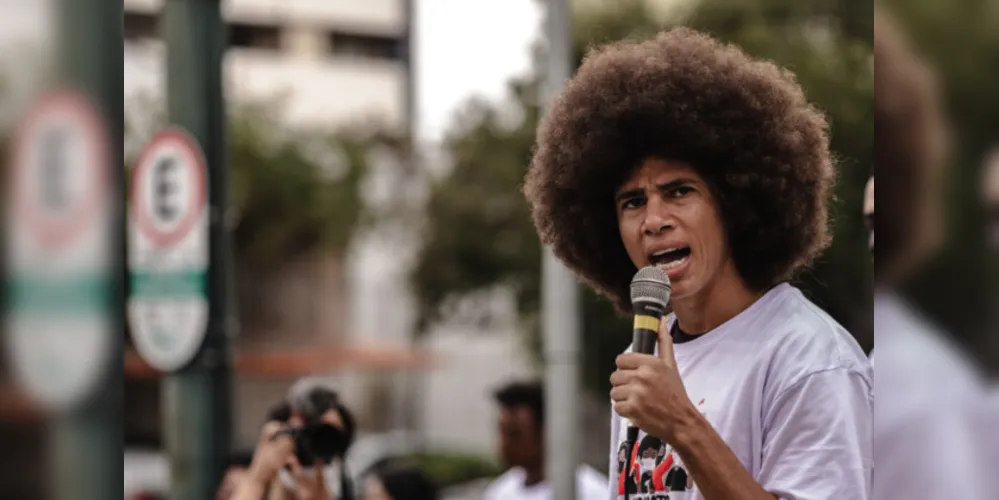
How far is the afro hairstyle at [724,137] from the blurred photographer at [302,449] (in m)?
1.10

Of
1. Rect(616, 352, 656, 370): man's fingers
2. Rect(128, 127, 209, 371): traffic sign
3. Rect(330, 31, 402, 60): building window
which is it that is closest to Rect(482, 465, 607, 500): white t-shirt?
Rect(128, 127, 209, 371): traffic sign

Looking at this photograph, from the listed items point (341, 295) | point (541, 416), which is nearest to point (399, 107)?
point (341, 295)

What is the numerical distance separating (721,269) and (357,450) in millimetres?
15504

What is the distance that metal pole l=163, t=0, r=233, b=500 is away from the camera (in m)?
3.91

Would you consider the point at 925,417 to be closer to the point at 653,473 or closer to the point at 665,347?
the point at 665,347

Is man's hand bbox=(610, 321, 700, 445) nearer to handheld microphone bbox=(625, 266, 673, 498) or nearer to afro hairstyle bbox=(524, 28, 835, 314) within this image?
handheld microphone bbox=(625, 266, 673, 498)

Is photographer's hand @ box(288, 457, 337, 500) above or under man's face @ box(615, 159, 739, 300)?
under

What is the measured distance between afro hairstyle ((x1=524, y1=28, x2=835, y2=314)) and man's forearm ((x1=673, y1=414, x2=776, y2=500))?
396mm

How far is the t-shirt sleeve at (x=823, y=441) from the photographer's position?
2016 mm

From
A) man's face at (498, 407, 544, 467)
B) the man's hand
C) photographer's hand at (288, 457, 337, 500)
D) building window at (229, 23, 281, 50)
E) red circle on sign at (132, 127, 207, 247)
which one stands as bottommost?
man's face at (498, 407, 544, 467)

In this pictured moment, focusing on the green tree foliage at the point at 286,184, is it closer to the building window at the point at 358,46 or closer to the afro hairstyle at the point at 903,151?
the building window at the point at 358,46

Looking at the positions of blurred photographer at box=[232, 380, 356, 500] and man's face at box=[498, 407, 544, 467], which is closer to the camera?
blurred photographer at box=[232, 380, 356, 500]

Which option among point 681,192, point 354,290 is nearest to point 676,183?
point 681,192

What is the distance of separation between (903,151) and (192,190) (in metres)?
2.95
